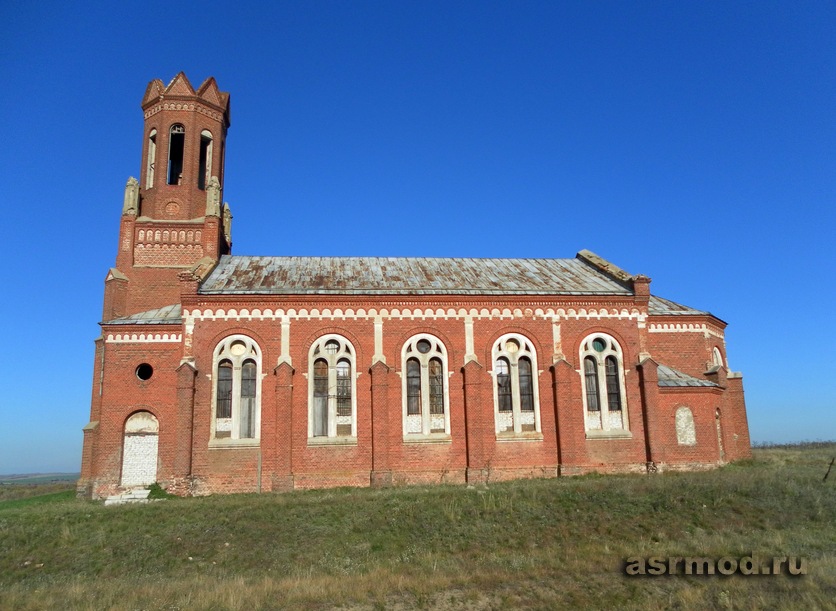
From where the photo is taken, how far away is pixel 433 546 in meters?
17.3

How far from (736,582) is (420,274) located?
20.3 meters

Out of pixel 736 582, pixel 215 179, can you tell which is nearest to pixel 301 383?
pixel 215 179

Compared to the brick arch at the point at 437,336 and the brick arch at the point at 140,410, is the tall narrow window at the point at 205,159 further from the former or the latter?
the brick arch at the point at 437,336

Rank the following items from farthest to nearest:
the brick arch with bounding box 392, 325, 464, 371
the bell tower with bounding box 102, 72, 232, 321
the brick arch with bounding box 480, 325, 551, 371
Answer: the bell tower with bounding box 102, 72, 232, 321
the brick arch with bounding box 480, 325, 551, 371
the brick arch with bounding box 392, 325, 464, 371

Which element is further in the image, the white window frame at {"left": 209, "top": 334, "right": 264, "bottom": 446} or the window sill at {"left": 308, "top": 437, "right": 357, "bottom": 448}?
the window sill at {"left": 308, "top": 437, "right": 357, "bottom": 448}

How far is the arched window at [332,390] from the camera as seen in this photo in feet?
85.9

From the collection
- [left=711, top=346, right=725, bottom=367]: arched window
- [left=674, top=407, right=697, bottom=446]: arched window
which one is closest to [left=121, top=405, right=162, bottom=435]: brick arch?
[left=674, top=407, right=697, bottom=446]: arched window

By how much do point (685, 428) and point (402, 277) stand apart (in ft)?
Answer: 49.6

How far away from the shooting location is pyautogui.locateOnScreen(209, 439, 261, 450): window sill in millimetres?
25266

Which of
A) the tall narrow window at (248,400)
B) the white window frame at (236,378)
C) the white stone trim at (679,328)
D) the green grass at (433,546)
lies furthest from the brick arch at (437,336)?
the white stone trim at (679,328)

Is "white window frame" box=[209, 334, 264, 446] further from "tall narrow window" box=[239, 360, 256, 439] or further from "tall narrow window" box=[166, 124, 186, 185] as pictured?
"tall narrow window" box=[166, 124, 186, 185]

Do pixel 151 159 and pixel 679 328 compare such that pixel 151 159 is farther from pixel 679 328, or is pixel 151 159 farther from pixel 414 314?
Result: pixel 679 328

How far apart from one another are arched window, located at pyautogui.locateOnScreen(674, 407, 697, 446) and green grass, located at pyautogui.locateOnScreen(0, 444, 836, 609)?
4396mm

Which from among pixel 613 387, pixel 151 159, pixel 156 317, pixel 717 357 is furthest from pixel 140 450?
pixel 717 357
